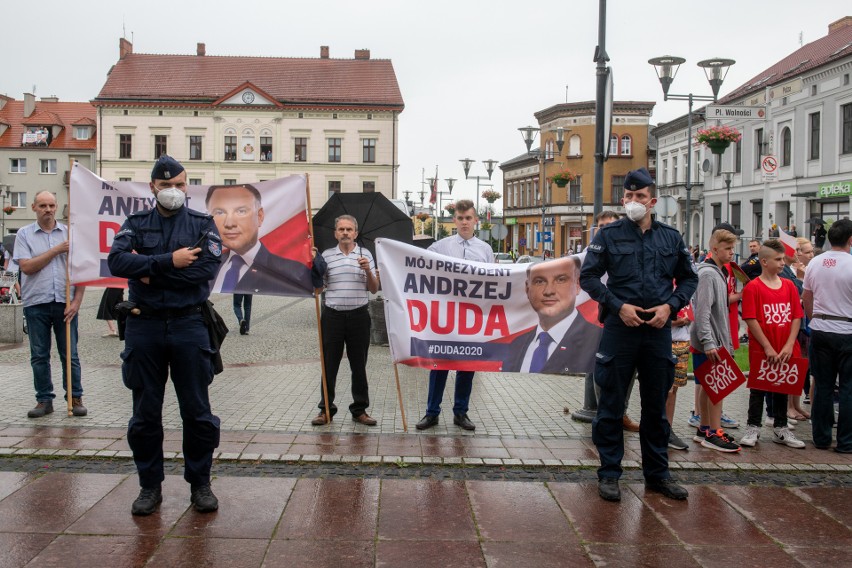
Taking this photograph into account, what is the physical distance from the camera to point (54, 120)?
74.4 meters

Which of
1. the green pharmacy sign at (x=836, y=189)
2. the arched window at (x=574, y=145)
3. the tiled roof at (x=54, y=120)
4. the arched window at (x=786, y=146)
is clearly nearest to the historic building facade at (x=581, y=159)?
the arched window at (x=574, y=145)

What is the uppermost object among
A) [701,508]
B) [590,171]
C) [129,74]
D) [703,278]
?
[129,74]

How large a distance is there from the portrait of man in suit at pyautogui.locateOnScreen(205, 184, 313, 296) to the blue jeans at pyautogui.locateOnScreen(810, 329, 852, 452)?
14.8 feet

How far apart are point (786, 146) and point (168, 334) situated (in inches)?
1694

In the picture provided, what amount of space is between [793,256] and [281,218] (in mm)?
5943

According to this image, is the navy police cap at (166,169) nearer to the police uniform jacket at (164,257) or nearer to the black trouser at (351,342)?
the police uniform jacket at (164,257)

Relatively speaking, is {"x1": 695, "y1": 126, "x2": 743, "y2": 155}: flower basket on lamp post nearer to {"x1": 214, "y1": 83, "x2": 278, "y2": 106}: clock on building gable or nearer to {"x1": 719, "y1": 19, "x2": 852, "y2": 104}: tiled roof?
{"x1": 719, "y1": 19, "x2": 852, "y2": 104}: tiled roof

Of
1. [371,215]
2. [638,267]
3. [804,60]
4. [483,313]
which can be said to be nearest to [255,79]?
[804,60]

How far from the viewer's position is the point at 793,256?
9.63 meters

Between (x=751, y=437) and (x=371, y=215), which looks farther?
(x=371, y=215)

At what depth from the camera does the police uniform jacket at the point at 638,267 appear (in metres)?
5.55

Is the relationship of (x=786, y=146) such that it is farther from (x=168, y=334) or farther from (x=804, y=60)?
(x=168, y=334)

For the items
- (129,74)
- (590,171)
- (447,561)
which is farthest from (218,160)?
(447,561)

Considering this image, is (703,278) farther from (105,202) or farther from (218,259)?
(105,202)
